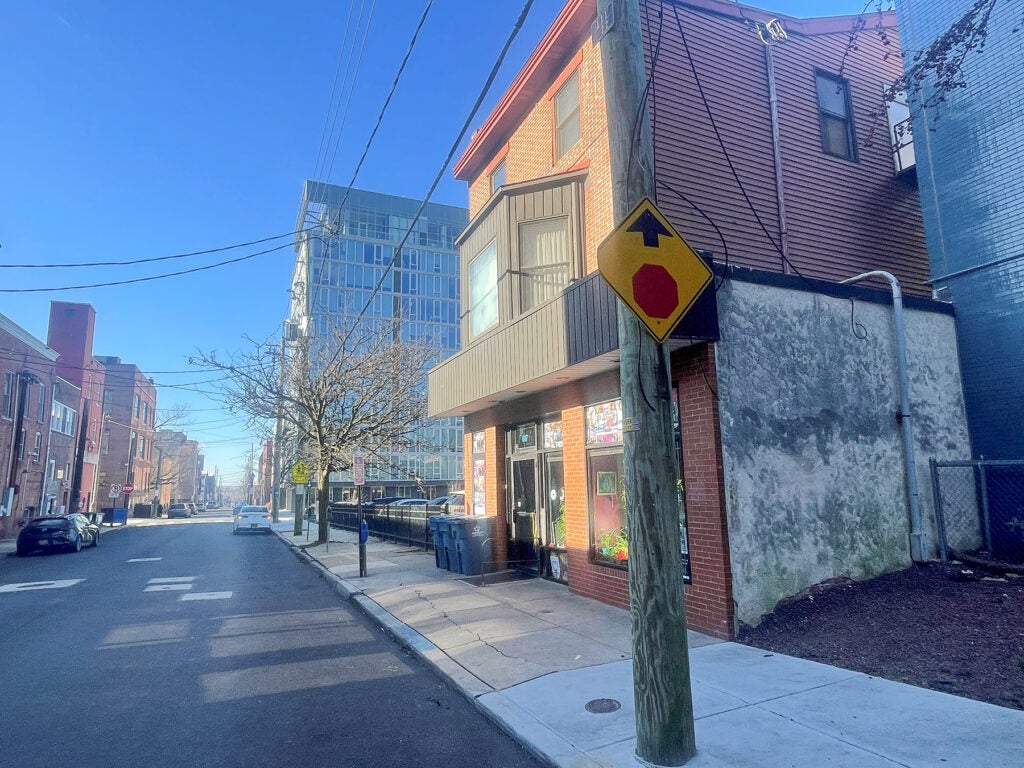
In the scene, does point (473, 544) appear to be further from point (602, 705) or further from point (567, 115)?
point (567, 115)

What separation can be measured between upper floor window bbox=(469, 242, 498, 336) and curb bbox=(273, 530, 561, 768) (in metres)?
5.36

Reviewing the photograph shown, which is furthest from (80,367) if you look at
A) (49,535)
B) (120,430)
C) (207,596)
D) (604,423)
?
(604,423)

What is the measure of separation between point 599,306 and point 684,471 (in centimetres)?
221

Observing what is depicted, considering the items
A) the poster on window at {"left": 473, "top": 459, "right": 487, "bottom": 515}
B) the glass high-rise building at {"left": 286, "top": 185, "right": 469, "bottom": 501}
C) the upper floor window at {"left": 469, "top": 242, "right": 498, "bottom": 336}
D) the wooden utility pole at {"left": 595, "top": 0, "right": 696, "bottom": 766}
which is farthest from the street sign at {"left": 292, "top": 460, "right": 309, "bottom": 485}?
the glass high-rise building at {"left": 286, "top": 185, "right": 469, "bottom": 501}

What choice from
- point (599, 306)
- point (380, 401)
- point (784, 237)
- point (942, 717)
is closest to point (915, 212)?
point (784, 237)

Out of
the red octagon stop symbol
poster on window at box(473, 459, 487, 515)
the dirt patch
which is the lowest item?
the dirt patch

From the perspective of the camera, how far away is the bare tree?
20.4 m

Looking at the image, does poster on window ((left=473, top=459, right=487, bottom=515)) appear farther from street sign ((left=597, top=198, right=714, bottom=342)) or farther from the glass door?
street sign ((left=597, top=198, right=714, bottom=342))

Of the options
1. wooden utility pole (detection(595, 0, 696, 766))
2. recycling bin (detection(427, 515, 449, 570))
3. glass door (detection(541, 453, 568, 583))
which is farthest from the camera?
recycling bin (detection(427, 515, 449, 570))

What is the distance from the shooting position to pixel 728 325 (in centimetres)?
737

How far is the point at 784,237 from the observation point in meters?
9.62

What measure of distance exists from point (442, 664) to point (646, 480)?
3570 millimetres

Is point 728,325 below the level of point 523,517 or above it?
above

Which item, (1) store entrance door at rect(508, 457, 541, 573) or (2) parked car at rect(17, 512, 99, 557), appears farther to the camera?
(2) parked car at rect(17, 512, 99, 557)
